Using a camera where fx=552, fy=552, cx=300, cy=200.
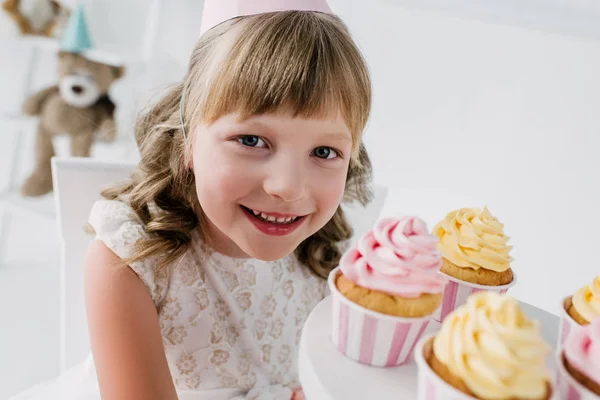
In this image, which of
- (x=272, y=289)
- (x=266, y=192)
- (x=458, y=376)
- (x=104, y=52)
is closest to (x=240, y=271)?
(x=272, y=289)

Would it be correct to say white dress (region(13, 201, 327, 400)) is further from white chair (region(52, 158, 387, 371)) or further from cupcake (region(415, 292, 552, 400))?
cupcake (region(415, 292, 552, 400))

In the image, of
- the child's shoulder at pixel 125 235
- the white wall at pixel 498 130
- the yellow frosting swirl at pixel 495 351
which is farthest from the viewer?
the white wall at pixel 498 130

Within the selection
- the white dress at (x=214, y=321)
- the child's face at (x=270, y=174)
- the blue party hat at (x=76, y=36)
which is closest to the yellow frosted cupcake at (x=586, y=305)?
the child's face at (x=270, y=174)

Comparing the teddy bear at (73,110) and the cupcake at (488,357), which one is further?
the teddy bear at (73,110)

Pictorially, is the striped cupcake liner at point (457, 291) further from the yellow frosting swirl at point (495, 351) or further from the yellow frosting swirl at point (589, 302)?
the yellow frosting swirl at point (495, 351)

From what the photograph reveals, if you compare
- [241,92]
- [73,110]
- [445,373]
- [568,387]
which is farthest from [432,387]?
[73,110]

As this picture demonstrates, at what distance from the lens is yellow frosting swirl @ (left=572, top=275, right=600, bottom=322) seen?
29.2 inches

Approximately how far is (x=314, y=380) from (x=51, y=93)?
205cm

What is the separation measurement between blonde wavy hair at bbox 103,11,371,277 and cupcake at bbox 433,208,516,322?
0.25m

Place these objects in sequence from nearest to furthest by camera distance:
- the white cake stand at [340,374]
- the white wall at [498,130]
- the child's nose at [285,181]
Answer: the white cake stand at [340,374] → the child's nose at [285,181] → the white wall at [498,130]

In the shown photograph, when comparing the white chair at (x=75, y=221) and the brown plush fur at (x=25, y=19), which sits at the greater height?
the brown plush fur at (x=25, y=19)

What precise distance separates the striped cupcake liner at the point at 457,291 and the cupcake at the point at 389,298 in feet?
0.36

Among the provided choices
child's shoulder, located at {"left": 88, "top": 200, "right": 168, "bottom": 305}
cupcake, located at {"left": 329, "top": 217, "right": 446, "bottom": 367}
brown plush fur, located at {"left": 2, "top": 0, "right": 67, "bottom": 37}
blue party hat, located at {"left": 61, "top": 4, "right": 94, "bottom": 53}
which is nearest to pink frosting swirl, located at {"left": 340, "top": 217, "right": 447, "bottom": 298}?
cupcake, located at {"left": 329, "top": 217, "right": 446, "bottom": 367}

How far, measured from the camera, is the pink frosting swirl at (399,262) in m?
0.75
